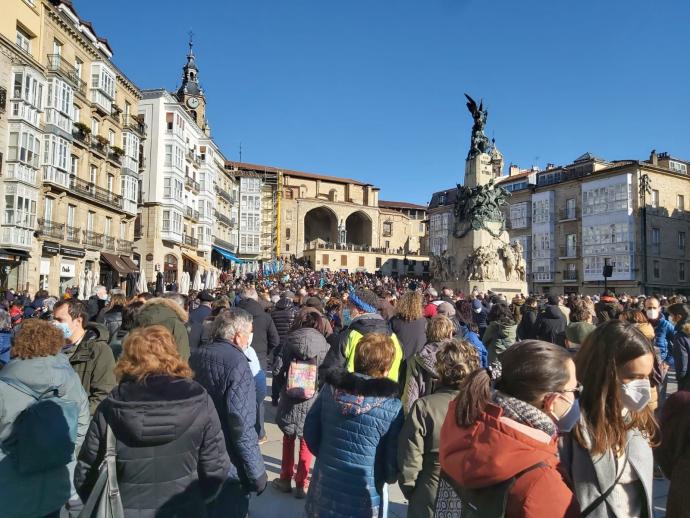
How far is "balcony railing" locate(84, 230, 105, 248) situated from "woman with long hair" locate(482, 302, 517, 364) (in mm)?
27243

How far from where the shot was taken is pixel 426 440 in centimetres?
318

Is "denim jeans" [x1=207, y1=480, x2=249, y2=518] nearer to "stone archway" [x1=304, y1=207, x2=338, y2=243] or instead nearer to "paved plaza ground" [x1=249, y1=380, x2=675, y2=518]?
"paved plaza ground" [x1=249, y1=380, x2=675, y2=518]

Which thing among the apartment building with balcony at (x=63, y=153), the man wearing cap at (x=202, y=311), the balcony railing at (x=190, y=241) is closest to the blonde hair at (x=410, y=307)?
the man wearing cap at (x=202, y=311)

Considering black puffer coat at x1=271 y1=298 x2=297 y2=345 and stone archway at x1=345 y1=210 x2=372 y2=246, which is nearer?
black puffer coat at x1=271 y1=298 x2=297 y2=345

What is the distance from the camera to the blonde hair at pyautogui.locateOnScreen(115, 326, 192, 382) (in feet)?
9.73

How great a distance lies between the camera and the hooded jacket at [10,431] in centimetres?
320

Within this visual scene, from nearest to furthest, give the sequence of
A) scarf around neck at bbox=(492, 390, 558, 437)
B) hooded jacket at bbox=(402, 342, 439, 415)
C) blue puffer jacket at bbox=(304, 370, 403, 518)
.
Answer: scarf around neck at bbox=(492, 390, 558, 437) < blue puffer jacket at bbox=(304, 370, 403, 518) < hooded jacket at bbox=(402, 342, 439, 415)

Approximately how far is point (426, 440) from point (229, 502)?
1479mm

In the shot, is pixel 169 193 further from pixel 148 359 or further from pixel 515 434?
pixel 515 434

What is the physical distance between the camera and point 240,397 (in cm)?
361

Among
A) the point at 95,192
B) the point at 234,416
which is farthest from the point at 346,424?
the point at 95,192

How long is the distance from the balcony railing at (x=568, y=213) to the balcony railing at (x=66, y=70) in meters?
40.4

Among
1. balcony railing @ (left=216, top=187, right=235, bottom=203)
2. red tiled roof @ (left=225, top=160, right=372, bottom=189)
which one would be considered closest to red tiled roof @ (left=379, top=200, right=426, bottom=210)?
red tiled roof @ (left=225, top=160, right=372, bottom=189)

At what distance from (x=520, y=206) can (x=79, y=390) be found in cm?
5339
